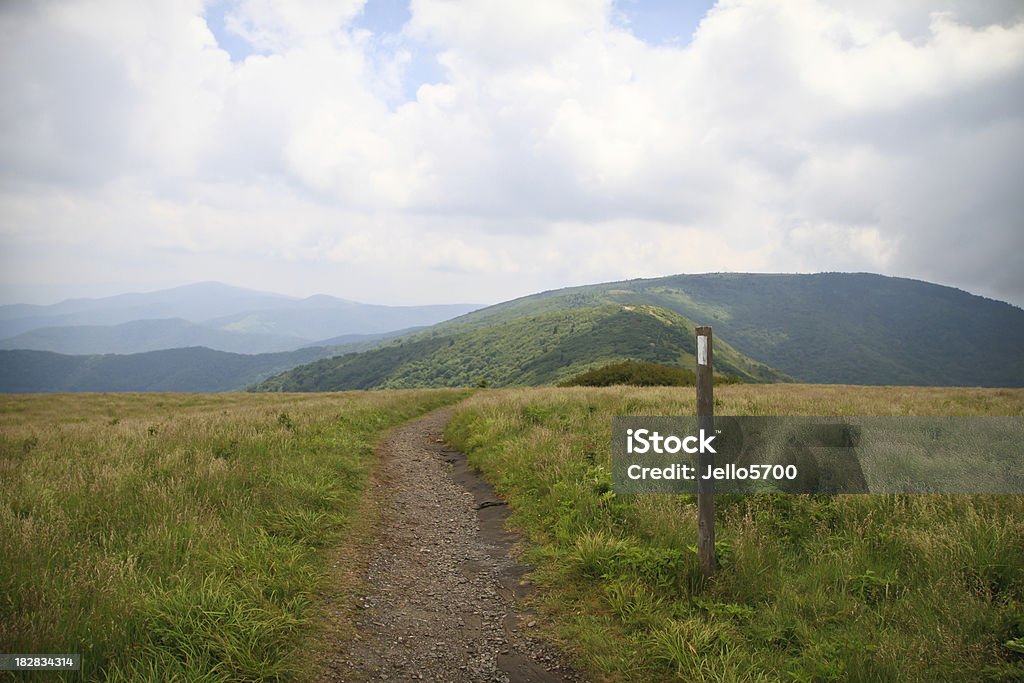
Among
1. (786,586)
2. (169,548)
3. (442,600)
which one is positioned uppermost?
(169,548)

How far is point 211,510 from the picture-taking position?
752 centimetres

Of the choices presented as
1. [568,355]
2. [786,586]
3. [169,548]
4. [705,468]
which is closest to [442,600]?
[169,548]

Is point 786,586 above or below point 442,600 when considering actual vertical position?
above

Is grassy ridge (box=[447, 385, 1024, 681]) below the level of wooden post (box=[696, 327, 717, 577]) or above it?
below

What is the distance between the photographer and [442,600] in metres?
6.51

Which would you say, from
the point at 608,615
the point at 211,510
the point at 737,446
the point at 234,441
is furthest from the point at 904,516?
the point at 234,441

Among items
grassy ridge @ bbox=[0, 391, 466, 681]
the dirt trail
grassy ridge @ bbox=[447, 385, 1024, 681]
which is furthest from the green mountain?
grassy ridge @ bbox=[447, 385, 1024, 681]

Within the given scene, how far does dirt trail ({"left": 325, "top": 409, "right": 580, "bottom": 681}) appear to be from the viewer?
5070 millimetres

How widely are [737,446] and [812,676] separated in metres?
6.16

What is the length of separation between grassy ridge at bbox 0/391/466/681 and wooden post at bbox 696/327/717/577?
444 cm

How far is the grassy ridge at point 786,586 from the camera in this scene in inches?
181

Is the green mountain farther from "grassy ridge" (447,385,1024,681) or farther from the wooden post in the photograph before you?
the wooden post

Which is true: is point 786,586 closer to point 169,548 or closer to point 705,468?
point 705,468

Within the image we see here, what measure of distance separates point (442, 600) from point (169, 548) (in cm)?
339
